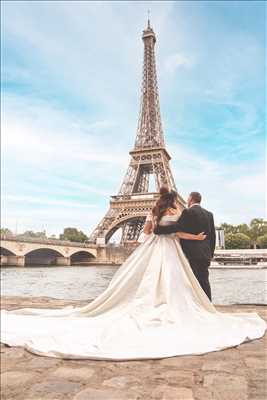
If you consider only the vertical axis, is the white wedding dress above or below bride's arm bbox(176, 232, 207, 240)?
below

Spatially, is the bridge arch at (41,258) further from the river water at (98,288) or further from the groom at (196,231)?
the groom at (196,231)

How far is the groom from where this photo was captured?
13.9 feet

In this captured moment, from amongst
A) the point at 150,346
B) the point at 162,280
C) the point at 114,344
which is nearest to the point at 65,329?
the point at 114,344

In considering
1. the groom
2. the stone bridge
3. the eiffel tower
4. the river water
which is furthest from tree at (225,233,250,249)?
the groom

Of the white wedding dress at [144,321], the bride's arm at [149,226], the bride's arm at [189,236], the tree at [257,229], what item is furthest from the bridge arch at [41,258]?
the bride's arm at [189,236]

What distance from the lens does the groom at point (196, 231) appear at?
13.9ft

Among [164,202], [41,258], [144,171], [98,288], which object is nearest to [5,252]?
[41,258]

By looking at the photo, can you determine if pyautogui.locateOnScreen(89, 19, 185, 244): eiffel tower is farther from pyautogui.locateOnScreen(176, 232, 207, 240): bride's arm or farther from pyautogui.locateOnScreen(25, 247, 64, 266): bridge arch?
pyautogui.locateOnScreen(176, 232, 207, 240): bride's arm

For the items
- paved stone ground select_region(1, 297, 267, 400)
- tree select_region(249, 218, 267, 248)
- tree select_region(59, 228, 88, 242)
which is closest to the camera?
paved stone ground select_region(1, 297, 267, 400)

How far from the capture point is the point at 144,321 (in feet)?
11.8

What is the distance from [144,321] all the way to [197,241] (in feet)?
3.95

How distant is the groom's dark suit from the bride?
0.09 meters

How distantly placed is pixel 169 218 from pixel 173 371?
208 cm

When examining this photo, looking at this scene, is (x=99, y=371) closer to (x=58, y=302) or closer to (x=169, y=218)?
(x=169, y=218)
